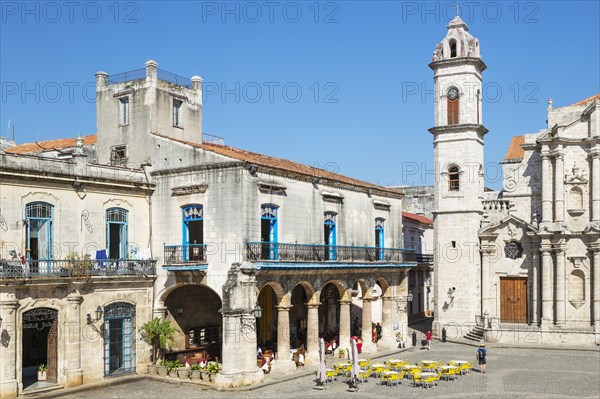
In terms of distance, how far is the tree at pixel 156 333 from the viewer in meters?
30.7

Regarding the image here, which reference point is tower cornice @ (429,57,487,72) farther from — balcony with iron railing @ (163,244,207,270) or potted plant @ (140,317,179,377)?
potted plant @ (140,317,179,377)

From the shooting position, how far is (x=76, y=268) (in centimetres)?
2792

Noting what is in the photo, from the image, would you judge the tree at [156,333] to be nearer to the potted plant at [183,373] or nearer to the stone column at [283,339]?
the potted plant at [183,373]

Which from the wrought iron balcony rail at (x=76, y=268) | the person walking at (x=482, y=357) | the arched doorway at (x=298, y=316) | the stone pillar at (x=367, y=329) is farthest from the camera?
the arched doorway at (x=298, y=316)

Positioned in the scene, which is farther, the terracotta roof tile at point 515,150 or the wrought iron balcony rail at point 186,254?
the terracotta roof tile at point 515,150

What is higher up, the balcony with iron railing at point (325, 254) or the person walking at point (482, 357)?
the balcony with iron railing at point (325, 254)

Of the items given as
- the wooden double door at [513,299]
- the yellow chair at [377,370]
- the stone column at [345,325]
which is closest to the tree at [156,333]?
the yellow chair at [377,370]

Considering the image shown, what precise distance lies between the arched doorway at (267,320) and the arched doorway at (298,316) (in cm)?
171

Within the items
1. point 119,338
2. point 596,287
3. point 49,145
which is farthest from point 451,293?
point 49,145

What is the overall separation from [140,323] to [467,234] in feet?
71.9

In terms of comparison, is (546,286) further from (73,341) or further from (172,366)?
(73,341)

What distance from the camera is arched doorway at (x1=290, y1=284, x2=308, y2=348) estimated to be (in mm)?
39781

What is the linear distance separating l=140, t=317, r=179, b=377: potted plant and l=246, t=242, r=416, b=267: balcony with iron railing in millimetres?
4987

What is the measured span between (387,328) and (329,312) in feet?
13.0
